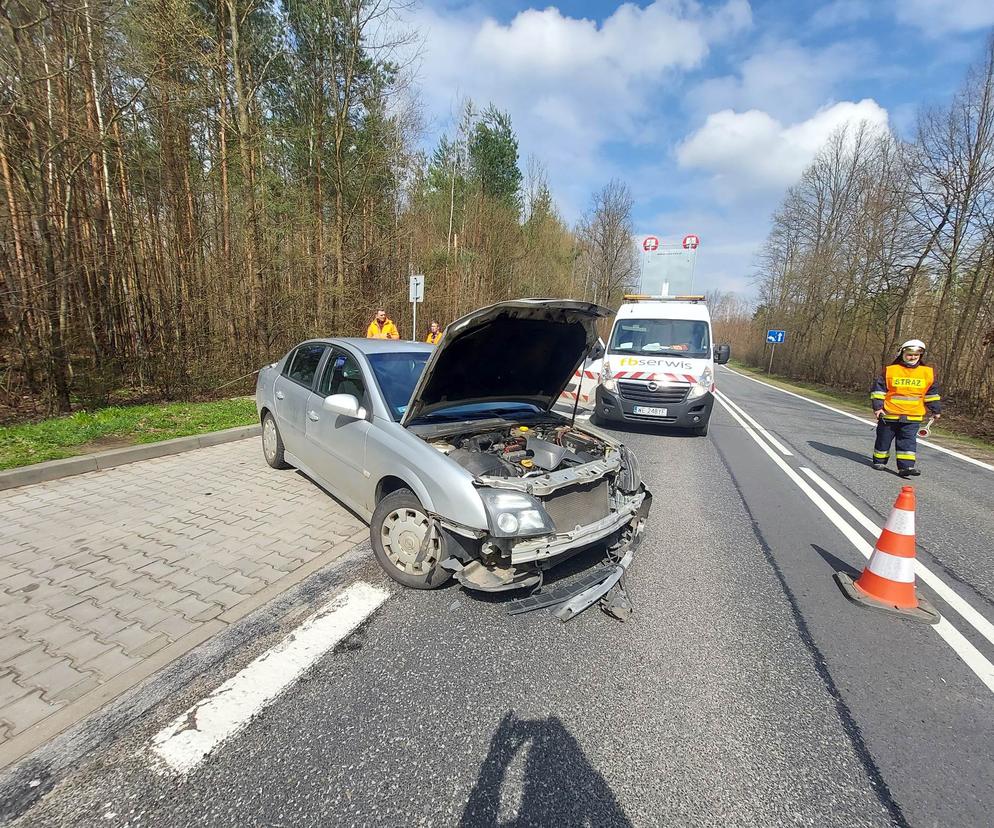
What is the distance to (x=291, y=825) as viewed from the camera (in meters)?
1.58

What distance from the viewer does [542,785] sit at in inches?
69.5

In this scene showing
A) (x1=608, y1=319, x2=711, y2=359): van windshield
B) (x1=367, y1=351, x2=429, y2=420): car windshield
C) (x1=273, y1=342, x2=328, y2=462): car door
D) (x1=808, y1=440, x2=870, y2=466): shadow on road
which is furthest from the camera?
(x1=608, y1=319, x2=711, y2=359): van windshield

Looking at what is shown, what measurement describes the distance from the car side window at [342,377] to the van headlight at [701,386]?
5844 millimetres

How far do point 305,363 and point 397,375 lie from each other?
1.57 metres

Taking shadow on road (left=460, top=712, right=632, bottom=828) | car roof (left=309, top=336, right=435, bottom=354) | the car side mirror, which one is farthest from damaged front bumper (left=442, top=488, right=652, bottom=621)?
car roof (left=309, top=336, right=435, bottom=354)

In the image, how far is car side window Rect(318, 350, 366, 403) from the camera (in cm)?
380

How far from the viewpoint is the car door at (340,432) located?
3533 millimetres

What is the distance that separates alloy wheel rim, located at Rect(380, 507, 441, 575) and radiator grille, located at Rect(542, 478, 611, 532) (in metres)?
0.78

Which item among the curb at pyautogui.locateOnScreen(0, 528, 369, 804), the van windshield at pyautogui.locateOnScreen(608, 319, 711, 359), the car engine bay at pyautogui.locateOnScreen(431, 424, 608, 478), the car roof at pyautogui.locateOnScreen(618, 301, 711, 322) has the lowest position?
the curb at pyautogui.locateOnScreen(0, 528, 369, 804)

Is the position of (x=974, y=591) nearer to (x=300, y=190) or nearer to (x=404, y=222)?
(x=300, y=190)

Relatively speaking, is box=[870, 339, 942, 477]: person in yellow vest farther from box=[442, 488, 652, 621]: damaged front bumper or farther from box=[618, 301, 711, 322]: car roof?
box=[442, 488, 652, 621]: damaged front bumper

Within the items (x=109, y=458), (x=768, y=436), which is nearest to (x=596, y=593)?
(x=109, y=458)

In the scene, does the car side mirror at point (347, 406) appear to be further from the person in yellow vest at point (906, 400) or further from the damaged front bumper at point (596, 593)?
the person in yellow vest at point (906, 400)

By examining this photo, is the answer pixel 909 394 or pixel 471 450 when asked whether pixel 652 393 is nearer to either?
pixel 909 394
